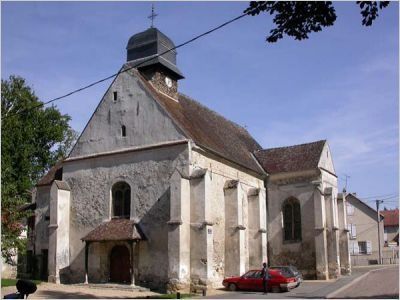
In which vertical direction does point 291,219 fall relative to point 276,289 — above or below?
above

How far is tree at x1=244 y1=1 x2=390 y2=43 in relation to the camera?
7.79 m

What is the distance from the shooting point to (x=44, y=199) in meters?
28.7

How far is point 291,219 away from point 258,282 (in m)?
Result: 8.85

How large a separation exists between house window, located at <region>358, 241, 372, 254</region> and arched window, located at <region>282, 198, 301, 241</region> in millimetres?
25107

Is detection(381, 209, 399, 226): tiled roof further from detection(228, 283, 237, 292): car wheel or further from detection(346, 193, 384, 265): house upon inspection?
detection(228, 283, 237, 292): car wheel

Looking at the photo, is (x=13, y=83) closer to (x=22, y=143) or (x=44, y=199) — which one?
(x=22, y=143)

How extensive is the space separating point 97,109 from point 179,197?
7.79m

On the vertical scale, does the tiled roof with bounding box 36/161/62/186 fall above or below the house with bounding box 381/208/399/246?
above

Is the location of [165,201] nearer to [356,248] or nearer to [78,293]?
[78,293]

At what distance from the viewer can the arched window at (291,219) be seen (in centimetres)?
3013

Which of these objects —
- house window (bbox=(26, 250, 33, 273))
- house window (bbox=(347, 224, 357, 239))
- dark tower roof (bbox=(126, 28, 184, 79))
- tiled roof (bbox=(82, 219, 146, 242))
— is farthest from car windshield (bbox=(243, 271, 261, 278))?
house window (bbox=(347, 224, 357, 239))

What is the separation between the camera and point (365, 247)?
2051 inches

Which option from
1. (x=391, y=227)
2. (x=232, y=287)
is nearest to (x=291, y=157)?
(x=232, y=287)

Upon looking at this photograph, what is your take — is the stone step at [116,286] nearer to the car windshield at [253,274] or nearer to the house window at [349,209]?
the car windshield at [253,274]
